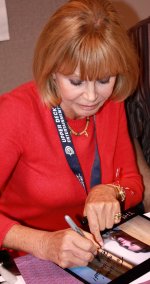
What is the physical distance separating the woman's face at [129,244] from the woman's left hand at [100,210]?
48mm

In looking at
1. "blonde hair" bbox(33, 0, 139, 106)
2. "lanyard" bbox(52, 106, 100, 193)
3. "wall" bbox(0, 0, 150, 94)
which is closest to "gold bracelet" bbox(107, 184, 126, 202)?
"lanyard" bbox(52, 106, 100, 193)

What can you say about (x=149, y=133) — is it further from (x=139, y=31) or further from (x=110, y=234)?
(x=110, y=234)

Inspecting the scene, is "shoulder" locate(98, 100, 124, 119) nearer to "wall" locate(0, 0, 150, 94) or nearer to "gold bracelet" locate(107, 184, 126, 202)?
"gold bracelet" locate(107, 184, 126, 202)

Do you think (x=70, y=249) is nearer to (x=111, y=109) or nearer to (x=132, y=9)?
(x=111, y=109)

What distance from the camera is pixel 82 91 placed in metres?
1.16

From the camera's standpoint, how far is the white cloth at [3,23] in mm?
1707

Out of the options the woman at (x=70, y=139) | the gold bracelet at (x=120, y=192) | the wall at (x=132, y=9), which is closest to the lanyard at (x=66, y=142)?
the woman at (x=70, y=139)

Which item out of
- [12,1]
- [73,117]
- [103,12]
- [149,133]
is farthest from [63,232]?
[12,1]

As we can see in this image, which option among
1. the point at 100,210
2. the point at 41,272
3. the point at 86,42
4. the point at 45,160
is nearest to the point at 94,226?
the point at 100,210

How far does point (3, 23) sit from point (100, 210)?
0.97m

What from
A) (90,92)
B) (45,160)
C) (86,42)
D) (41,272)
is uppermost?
(86,42)

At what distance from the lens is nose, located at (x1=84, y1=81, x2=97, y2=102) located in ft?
3.75

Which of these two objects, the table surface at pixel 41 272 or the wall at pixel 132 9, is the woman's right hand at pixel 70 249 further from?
the wall at pixel 132 9

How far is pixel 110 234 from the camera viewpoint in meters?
1.07
